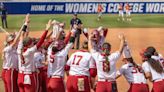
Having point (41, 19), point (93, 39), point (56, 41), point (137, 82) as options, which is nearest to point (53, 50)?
point (56, 41)

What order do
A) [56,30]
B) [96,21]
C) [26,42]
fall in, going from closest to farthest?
[26,42]
[56,30]
[96,21]

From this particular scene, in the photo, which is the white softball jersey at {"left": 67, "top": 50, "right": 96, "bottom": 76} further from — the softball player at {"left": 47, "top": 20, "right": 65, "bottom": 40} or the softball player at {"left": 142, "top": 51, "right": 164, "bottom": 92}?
the softball player at {"left": 142, "top": 51, "right": 164, "bottom": 92}

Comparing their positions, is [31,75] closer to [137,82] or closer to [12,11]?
[137,82]

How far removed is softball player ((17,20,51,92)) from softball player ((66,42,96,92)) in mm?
983

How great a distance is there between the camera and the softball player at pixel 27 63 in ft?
42.6

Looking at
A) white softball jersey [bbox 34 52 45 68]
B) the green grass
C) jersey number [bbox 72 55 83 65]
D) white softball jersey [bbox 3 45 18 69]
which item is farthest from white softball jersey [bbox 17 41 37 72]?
the green grass

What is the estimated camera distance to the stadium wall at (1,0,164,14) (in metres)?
48.5

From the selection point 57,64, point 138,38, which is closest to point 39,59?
point 57,64

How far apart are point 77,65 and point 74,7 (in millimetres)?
36135

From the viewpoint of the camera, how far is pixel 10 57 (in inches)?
564

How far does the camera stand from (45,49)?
14.4 meters

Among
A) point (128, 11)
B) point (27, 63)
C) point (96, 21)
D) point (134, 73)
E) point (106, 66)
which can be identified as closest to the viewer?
point (106, 66)

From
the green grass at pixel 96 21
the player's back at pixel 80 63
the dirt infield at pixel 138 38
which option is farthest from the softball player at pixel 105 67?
the green grass at pixel 96 21

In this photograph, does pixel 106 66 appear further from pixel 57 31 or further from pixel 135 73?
pixel 57 31
